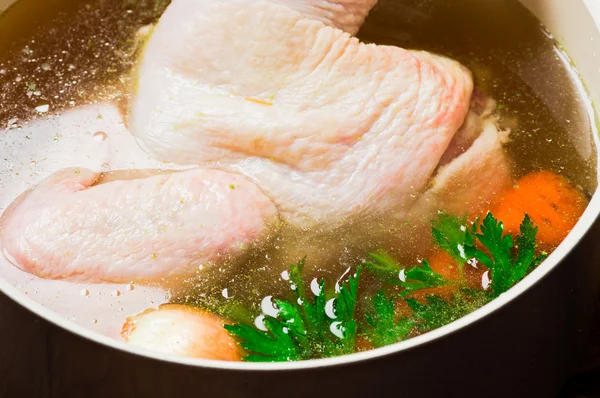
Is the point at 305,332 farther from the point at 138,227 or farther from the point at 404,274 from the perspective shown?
the point at 138,227

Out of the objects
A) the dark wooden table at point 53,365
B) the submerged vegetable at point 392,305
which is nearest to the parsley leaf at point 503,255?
the submerged vegetable at point 392,305

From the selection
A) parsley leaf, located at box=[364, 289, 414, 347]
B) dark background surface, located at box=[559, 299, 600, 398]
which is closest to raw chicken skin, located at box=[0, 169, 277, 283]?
parsley leaf, located at box=[364, 289, 414, 347]

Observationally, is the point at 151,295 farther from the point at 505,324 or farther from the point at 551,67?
the point at 551,67

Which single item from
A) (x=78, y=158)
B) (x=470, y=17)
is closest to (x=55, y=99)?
(x=78, y=158)

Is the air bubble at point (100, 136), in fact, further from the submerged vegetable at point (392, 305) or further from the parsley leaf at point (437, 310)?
the parsley leaf at point (437, 310)

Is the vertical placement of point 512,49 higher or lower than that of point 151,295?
higher

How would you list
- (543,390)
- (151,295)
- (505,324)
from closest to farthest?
(505,324), (543,390), (151,295)

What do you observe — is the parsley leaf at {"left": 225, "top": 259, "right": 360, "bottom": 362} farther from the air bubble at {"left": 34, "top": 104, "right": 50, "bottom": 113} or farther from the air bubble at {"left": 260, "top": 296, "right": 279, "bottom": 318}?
the air bubble at {"left": 34, "top": 104, "right": 50, "bottom": 113}
